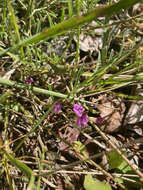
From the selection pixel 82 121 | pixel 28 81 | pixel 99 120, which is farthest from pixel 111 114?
pixel 28 81

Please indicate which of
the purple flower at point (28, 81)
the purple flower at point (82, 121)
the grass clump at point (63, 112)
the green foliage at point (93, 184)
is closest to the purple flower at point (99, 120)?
the grass clump at point (63, 112)

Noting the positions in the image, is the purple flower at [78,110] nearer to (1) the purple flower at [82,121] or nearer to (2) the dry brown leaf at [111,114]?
(1) the purple flower at [82,121]

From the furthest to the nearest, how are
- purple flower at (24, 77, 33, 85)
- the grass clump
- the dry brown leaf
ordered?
the dry brown leaf
purple flower at (24, 77, 33, 85)
the grass clump

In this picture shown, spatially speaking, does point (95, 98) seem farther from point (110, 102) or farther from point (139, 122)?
point (139, 122)

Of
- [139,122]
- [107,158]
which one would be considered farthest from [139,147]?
[107,158]

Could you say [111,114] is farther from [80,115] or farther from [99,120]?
[80,115]

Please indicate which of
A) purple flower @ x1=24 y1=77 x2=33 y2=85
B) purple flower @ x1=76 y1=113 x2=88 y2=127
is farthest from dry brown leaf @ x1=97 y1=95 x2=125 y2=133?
purple flower @ x1=24 y1=77 x2=33 y2=85

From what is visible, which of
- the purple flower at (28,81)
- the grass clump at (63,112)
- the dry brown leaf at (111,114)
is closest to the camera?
the grass clump at (63,112)

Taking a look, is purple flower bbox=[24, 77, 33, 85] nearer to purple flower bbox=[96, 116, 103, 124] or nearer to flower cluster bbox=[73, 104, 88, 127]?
flower cluster bbox=[73, 104, 88, 127]
